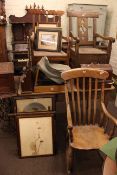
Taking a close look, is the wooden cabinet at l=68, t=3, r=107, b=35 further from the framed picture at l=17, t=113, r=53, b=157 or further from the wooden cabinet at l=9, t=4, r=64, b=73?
the framed picture at l=17, t=113, r=53, b=157

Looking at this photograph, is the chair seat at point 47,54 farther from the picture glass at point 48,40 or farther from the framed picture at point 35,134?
the framed picture at point 35,134

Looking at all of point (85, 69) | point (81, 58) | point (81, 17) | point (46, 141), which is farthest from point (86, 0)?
point (46, 141)

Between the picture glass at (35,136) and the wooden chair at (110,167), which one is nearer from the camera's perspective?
the wooden chair at (110,167)

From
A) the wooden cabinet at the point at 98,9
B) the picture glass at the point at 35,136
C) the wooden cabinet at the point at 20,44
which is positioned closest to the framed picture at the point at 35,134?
the picture glass at the point at 35,136

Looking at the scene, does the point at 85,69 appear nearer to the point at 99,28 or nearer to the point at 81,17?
the point at 81,17

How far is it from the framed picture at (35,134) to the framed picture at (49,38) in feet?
2.67

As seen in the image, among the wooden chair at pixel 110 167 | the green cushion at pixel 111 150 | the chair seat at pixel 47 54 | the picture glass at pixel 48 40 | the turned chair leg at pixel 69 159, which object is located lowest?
the turned chair leg at pixel 69 159

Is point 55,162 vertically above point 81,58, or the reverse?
point 81,58

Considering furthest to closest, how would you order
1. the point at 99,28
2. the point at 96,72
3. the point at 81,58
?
the point at 99,28 → the point at 81,58 → the point at 96,72

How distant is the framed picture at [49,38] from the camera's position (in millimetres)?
2442

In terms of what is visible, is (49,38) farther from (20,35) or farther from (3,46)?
(20,35)

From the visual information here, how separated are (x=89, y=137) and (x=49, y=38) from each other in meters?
1.17

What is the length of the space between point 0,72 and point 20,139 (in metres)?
0.70

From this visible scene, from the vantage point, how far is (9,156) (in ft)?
7.54
